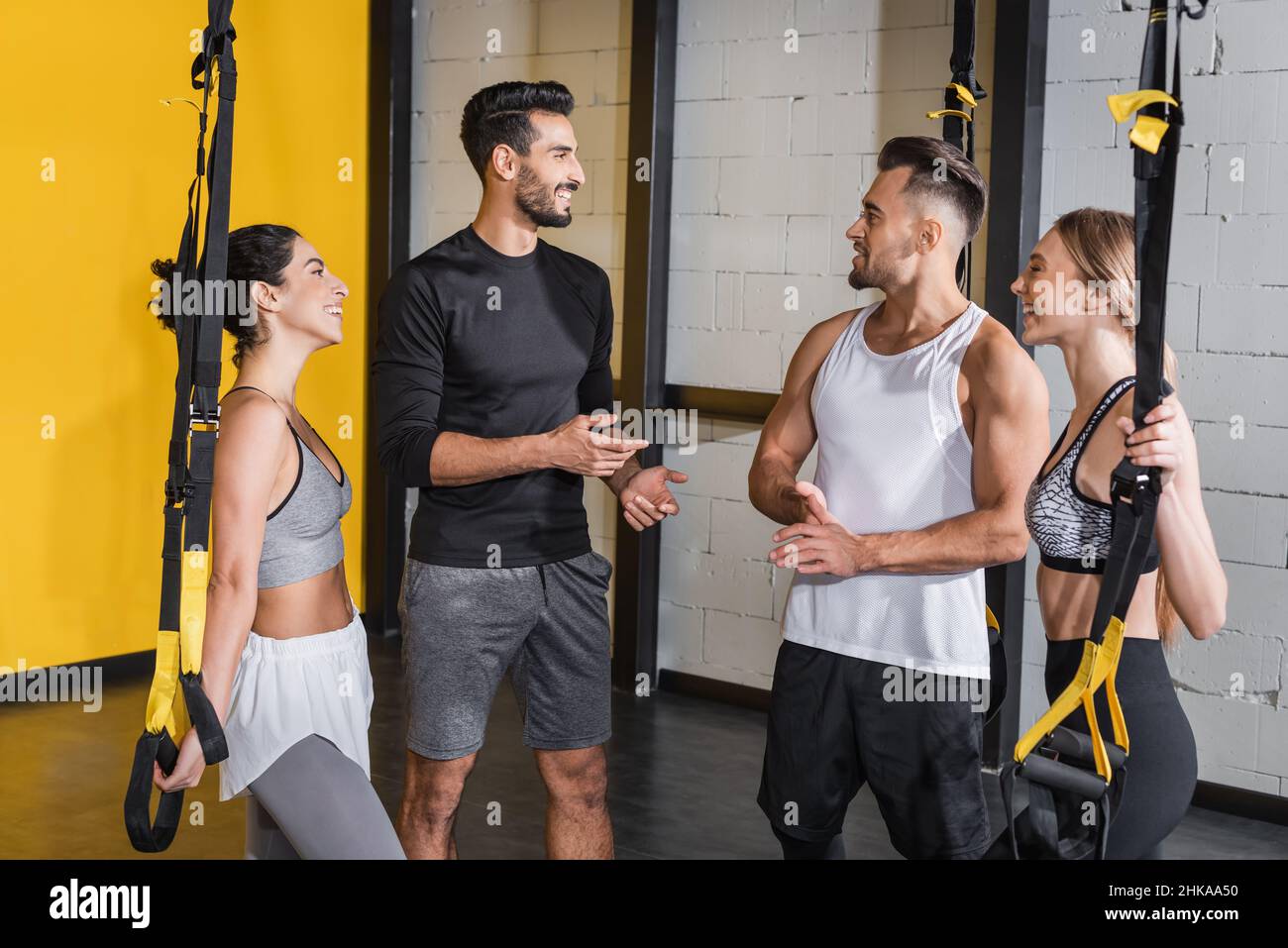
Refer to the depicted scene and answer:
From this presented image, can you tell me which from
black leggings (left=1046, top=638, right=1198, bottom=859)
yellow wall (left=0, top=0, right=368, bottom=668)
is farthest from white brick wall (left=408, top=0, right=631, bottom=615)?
black leggings (left=1046, top=638, right=1198, bottom=859)

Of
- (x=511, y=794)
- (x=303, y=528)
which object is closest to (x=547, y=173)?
(x=303, y=528)

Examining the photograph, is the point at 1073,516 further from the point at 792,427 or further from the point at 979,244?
the point at 979,244

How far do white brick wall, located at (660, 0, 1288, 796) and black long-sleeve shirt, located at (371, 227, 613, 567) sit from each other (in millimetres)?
1992

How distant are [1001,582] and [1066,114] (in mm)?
1415

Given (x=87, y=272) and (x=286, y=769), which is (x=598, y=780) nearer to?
(x=286, y=769)

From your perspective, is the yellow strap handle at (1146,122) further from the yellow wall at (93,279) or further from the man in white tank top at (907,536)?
the yellow wall at (93,279)

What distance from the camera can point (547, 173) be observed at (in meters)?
2.71

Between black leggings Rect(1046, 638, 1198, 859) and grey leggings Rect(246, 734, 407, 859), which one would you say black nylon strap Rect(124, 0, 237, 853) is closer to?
grey leggings Rect(246, 734, 407, 859)

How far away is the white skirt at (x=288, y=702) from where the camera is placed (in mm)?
2154

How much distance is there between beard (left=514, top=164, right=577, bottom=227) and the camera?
2709 mm

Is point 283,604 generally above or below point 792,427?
below

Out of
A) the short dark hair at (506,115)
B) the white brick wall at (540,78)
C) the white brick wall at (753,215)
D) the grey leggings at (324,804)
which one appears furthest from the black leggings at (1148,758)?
the white brick wall at (540,78)

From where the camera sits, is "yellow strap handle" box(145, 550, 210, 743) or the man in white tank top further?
the man in white tank top

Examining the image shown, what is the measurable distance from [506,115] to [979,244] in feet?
6.88
